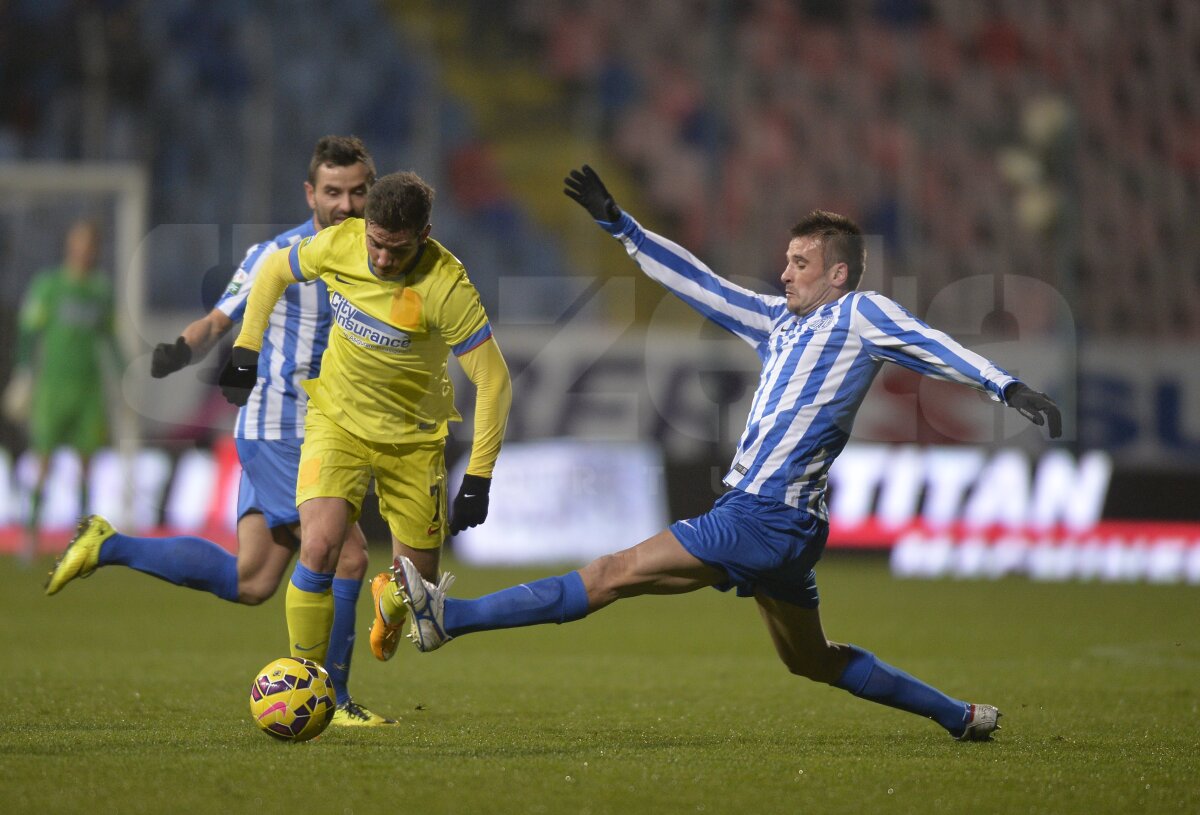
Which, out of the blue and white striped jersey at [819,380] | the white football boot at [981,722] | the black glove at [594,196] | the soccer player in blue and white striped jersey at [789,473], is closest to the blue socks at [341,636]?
the soccer player in blue and white striped jersey at [789,473]

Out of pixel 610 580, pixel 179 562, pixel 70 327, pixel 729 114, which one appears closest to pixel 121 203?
pixel 70 327

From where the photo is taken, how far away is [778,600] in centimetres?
528

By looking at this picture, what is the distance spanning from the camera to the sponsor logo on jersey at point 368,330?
17.7 ft

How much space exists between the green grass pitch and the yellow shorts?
2.28 ft

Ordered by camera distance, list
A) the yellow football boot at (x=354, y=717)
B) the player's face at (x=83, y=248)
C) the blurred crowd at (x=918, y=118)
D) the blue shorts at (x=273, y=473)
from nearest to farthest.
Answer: the yellow football boot at (x=354, y=717) → the blue shorts at (x=273, y=473) → the player's face at (x=83, y=248) → the blurred crowd at (x=918, y=118)

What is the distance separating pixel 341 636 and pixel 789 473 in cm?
171

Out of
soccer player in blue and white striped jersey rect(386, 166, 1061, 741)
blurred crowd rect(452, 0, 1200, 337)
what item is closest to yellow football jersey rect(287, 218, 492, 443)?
soccer player in blue and white striped jersey rect(386, 166, 1061, 741)

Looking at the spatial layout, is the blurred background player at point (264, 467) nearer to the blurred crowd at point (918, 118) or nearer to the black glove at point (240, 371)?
the black glove at point (240, 371)

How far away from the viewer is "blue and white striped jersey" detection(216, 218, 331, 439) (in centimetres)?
598

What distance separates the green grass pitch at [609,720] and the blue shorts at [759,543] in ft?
1.77

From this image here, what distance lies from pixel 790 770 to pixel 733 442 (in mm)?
9328

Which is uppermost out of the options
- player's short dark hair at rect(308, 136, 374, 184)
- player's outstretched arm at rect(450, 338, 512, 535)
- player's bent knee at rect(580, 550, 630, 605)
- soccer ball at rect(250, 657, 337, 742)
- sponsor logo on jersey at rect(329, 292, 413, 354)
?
player's short dark hair at rect(308, 136, 374, 184)

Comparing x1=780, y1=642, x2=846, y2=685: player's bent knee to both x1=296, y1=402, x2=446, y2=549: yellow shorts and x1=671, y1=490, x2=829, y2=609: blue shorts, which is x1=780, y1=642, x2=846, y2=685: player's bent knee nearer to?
x1=671, y1=490, x2=829, y2=609: blue shorts

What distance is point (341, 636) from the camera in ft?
18.8
